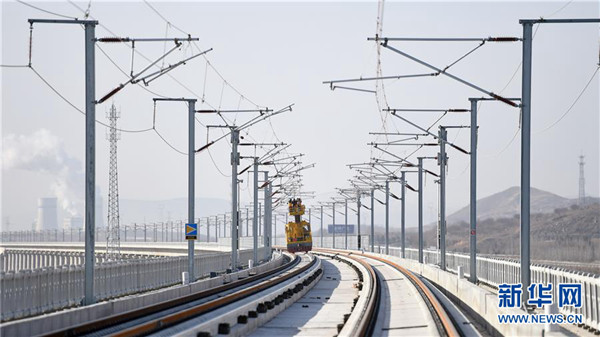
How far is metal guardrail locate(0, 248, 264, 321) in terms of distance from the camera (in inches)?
980

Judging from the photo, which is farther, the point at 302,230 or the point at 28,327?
the point at 302,230

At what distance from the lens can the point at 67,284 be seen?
1137 inches

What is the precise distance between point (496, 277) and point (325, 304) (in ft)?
30.6

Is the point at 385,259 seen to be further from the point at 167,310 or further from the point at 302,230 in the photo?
→ the point at 167,310

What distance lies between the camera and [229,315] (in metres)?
24.1

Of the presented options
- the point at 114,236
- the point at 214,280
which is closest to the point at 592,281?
the point at 214,280

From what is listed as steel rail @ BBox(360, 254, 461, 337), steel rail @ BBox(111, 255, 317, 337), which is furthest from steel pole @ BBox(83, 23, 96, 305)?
steel rail @ BBox(360, 254, 461, 337)

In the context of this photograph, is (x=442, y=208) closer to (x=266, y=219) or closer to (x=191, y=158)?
(x=191, y=158)

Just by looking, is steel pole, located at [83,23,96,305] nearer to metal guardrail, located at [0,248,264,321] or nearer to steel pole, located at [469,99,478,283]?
metal guardrail, located at [0,248,264,321]

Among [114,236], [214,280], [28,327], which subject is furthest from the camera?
[114,236]

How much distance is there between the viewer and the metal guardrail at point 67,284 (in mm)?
24891

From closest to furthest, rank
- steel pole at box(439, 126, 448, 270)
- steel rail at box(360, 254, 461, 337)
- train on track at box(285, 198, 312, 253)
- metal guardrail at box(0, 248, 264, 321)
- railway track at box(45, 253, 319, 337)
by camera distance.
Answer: railway track at box(45, 253, 319, 337), steel rail at box(360, 254, 461, 337), metal guardrail at box(0, 248, 264, 321), steel pole at box(439, 126, 448, 270), train on track at box(285, 198, 312, 253)

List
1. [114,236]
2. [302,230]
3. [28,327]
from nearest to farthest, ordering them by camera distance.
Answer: [28,327] < [114,236] < [302,230]

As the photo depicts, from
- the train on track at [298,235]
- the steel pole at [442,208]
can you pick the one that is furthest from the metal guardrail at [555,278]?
the train on track at [298,235]
